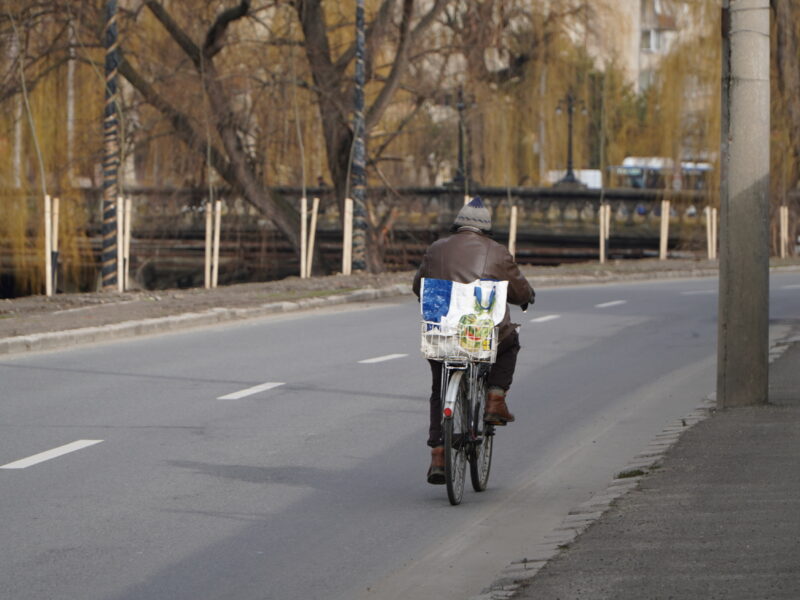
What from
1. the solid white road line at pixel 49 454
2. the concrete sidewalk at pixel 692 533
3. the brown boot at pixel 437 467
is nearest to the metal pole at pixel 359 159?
the solid white road line at pixel 49 454

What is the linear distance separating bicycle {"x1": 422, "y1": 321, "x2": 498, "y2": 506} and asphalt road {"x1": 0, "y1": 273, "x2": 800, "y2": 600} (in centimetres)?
27

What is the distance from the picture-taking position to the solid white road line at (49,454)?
32.2ft

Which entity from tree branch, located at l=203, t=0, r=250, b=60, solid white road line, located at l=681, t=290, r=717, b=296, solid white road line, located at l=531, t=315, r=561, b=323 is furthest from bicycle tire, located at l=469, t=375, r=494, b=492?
tree branch, located at l=203, t=0, r=250, b=60

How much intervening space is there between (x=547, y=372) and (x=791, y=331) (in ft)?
16.5

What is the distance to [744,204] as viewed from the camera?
11.7 m

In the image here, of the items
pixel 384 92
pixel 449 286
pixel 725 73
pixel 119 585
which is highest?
pixel 384 92

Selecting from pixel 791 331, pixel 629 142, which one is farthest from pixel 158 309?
pixel 629 142

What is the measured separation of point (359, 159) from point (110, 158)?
671cm

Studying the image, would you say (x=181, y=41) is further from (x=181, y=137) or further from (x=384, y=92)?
(x=384, y=92)

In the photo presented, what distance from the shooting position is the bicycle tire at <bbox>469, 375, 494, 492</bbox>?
9.08 metres

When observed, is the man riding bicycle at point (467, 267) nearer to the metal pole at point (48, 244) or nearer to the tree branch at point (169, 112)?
the metal pole at point (48, 244)

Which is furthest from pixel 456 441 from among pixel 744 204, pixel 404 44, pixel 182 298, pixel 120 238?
pixel 404 44

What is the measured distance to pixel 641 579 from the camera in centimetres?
618

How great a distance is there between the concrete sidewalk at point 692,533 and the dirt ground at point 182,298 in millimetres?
10533
